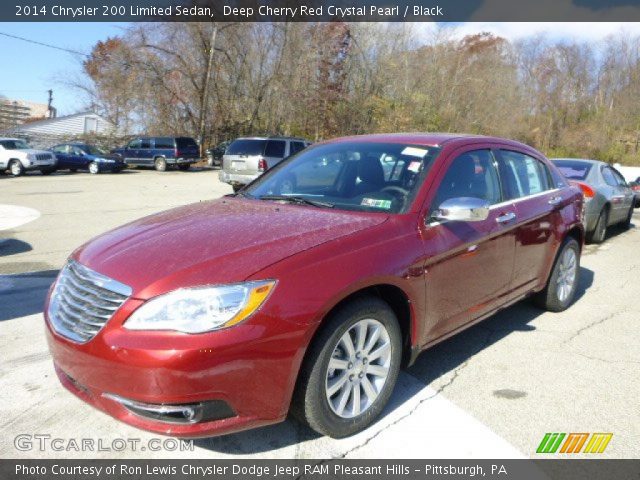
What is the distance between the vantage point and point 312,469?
105 inches

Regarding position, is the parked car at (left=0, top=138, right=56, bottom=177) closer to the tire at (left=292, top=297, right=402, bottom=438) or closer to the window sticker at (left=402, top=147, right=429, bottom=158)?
the window sticker at (left=402, top=147, right=429, bottom=158)

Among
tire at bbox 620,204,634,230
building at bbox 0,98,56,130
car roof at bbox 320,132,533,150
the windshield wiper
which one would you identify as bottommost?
tire at bbox 620,204,634,230

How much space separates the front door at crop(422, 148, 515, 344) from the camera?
3299 mm

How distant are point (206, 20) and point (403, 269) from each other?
1456 inches

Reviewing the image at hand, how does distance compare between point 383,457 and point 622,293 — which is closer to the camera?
point 383,457

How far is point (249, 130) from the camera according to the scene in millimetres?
40188

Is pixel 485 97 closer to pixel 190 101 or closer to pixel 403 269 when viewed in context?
pixel 190 101

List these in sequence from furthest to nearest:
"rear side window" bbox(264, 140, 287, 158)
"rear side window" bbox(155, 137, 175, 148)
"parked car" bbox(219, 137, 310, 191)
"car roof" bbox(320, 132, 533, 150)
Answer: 1. "rear side window" bbox(155, 137, 175, 148)
2. "rear side window" bbox(264, 140, 287, 158)
3. "parked car" bbox(219, 137, 310, 191)
4. "car roof" bbox(320, 132, 533, 150)

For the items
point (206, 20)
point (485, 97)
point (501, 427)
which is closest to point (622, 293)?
point (501, 427)

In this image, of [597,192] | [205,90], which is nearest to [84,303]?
[597,192]

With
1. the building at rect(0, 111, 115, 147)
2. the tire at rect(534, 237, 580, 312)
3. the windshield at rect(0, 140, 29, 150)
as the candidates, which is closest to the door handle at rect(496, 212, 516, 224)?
the tire at rect(534, 237, 580, 312)

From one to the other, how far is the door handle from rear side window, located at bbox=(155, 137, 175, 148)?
26758mm

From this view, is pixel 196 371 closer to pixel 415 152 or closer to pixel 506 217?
pixel 415 152

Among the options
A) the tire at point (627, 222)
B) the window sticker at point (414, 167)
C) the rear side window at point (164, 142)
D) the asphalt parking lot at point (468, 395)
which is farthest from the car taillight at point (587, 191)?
the rear side window at point (164, 142)
